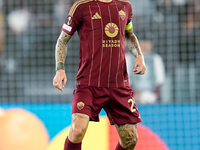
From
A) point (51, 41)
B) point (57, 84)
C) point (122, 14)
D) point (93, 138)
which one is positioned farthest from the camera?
point (51, 41)

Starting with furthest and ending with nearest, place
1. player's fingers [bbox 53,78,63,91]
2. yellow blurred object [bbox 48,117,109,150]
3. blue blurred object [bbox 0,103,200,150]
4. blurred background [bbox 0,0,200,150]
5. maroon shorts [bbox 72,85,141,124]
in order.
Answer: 1. blurred background [bbox 0,0,200,150]
2. blue blurred object [bbox 0,103,200,150]
3. yellow blurred object [bbox 48,117,109,150]
4. maroon shorts [bbox 72,85,141,124]
5. player's fingers [bbox 53,78,63,91]

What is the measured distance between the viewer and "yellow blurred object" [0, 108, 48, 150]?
4652mm

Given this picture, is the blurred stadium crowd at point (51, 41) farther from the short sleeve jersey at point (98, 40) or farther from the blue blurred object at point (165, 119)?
the short sleeve jersey at point (98, 40)

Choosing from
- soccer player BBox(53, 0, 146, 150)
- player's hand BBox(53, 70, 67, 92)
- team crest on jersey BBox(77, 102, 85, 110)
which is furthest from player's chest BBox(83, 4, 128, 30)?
team crest on jersey BBox(77, 102, 85, 110)

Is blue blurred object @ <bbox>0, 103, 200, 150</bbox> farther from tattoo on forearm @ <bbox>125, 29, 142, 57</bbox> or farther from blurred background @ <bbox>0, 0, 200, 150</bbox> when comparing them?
tattoo on forearm @ <bbox>125, 29, 142, 57</bbox>

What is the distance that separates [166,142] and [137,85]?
111 centimetres

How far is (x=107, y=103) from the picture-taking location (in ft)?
10.6

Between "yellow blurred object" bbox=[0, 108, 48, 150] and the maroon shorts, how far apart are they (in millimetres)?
1644

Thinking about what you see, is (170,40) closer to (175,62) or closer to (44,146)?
(175,62)

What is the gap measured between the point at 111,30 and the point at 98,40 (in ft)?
0.46

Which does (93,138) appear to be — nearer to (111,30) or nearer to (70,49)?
(111,30)

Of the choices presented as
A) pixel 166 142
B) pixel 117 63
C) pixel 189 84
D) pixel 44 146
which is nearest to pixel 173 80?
pixel 189 84

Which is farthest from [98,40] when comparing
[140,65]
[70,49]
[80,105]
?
[70,49]

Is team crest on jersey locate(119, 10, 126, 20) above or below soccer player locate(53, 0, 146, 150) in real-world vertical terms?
above
